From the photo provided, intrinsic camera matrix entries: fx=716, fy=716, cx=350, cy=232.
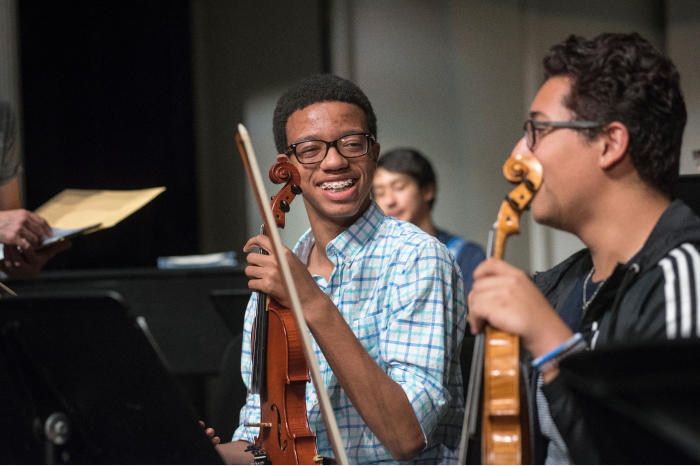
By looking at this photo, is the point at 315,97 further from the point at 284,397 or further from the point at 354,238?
the point at 284,397

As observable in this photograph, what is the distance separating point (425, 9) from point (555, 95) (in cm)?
358

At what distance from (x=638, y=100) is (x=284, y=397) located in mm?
708

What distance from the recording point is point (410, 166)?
3.17 metres

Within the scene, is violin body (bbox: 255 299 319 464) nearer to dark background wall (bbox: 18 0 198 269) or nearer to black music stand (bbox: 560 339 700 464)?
black music stand (bbox: 560 339 700 464)

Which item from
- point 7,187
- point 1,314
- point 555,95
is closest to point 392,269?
point 555,95

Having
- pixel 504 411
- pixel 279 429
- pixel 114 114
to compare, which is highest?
pixel 114 114

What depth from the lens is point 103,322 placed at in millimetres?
920

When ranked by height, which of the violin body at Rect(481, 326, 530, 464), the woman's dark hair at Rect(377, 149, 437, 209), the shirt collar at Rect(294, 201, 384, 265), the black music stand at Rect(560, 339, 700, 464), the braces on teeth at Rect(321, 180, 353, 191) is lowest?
the violin body at Rect(481, 326, 530, 464)

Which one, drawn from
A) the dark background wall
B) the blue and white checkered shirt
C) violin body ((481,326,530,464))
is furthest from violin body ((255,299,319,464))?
the dark background wall

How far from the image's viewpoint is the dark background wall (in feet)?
13.5

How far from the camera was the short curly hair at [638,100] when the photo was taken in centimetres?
104

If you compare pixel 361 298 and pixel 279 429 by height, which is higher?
pixel 361 298

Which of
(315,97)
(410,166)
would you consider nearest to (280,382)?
(315,97)

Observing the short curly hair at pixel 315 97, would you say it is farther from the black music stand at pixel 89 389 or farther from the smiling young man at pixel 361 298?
the black music stand at pixel 89 389
